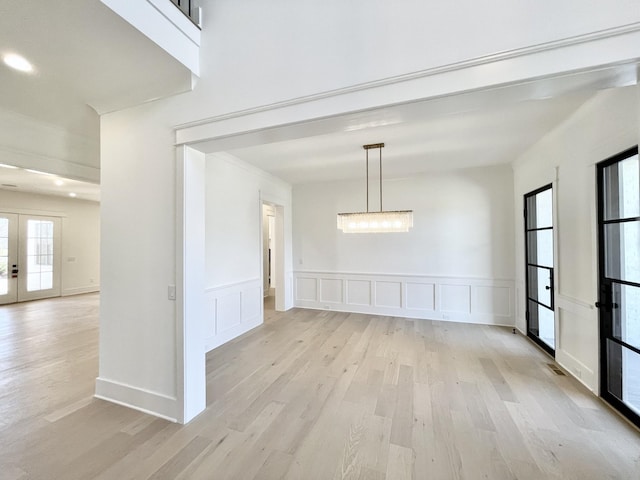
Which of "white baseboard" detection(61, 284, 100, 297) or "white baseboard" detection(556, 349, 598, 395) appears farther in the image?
"white baseboard" detection(61, 284, 100, 297)

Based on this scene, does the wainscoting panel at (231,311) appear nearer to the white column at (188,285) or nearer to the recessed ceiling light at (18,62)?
the white column at (188,285)

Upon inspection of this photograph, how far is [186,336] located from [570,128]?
174 inches

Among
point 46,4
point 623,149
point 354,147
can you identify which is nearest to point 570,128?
point 623,149

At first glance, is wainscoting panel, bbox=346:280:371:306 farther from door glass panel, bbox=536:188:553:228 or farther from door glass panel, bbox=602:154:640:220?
door glass panel, bbox=602:154:640:220

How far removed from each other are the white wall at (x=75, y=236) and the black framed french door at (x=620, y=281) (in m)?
11.1

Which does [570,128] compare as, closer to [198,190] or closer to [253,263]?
[198,190]

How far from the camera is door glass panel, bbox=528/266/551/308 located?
3.64 m

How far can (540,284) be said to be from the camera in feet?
12.8

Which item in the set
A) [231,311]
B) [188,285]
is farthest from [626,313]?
[231,311]

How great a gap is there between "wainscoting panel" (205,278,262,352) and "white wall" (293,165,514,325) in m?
1.47

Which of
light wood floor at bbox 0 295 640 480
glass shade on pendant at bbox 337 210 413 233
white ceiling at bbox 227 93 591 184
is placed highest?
white ceiling at bbox 227 93 591 184

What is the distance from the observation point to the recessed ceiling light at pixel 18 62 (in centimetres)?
192

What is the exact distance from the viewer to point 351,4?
1716 mm

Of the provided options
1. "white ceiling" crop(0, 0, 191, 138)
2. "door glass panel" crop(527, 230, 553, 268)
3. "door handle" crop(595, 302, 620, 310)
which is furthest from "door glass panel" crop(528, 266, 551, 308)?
"white ceiling" crop(0, 0, 191, 138)
